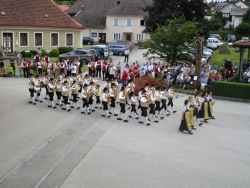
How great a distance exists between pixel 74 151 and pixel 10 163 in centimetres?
240

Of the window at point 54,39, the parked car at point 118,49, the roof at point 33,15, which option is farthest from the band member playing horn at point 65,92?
the parked car at point 118,49

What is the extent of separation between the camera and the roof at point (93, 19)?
68.4 metres

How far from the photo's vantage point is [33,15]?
46500 millimetres

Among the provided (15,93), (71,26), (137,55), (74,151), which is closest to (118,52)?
(137,55)

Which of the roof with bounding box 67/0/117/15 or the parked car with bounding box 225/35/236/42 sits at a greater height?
the roof with bounding box 67/0/117/15

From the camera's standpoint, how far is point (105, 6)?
75.4 metres

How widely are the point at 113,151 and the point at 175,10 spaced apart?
28.9 m

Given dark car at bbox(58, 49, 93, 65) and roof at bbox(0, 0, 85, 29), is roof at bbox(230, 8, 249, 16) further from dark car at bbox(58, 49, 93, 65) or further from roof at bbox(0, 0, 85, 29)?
dark car at bbox(58, 49, 93, 65)

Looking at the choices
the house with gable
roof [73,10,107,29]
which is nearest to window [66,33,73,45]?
the house with gable

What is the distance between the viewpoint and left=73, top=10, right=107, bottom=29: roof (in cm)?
6838

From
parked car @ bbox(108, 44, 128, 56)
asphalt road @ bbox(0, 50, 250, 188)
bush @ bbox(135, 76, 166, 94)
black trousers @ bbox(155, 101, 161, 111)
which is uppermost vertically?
parked car @ bbox(108, 44, 128, 56)

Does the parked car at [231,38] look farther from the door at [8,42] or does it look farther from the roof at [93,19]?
the door at [8,42]

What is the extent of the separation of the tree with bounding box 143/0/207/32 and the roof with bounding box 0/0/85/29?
11433 millimetres

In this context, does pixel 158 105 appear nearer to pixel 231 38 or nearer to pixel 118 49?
pixel 118 49
